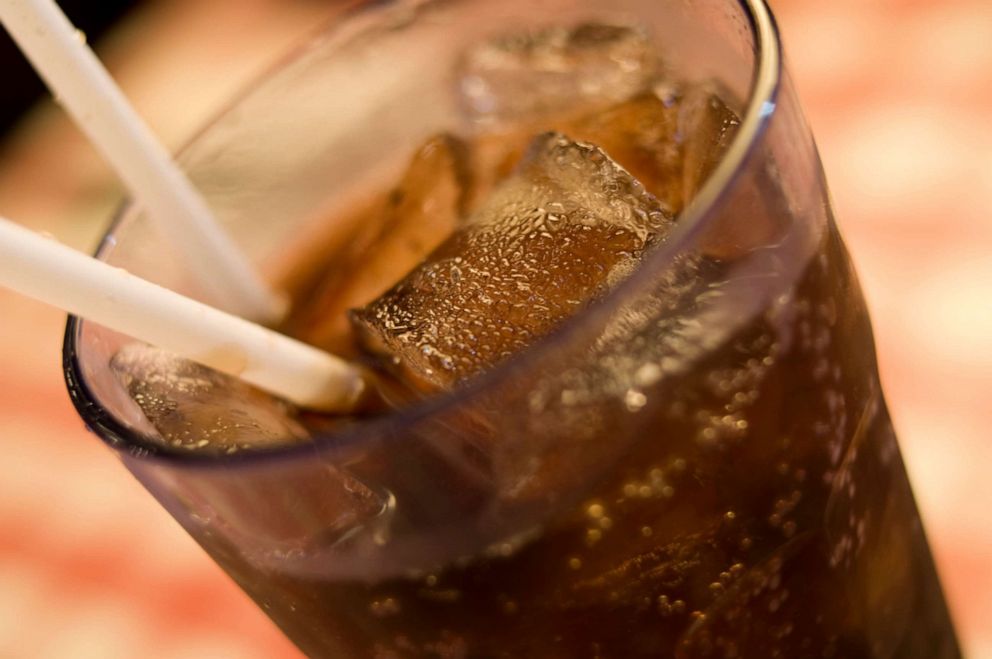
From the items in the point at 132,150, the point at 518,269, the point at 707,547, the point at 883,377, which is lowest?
the point at 883,377

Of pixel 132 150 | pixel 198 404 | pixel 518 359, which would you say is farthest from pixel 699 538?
pixel 132 150

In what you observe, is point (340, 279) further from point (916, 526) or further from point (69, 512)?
point (69, 512)

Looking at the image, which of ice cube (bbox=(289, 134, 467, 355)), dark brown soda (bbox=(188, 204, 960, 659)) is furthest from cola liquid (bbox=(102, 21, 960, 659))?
ice cube (bbox=(289, 134, 467, 355))

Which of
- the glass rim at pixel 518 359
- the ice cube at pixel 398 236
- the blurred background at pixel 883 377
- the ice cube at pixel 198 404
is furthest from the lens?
the blurred background at pixel 883 377

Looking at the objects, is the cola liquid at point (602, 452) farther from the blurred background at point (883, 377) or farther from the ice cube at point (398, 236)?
the blurred background at point (883, 377)

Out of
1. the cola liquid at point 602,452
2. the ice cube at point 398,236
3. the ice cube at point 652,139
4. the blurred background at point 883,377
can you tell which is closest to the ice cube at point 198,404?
the cola liquid at point 602,452

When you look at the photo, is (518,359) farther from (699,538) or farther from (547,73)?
(547,73)

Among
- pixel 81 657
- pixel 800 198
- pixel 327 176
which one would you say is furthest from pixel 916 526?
pixel 81 657
